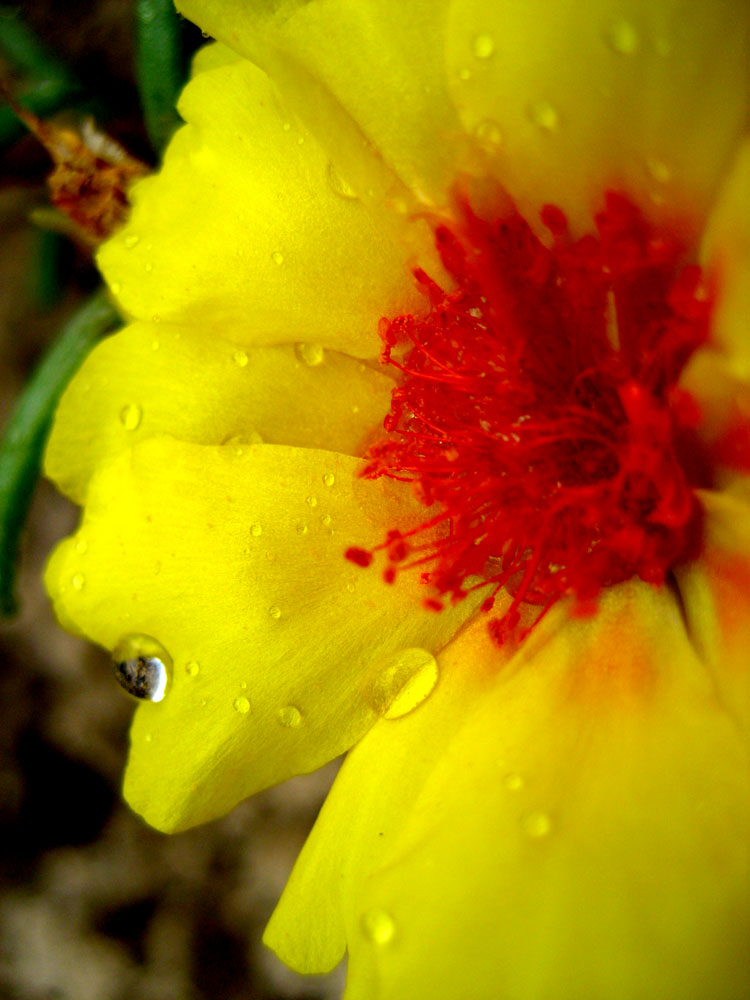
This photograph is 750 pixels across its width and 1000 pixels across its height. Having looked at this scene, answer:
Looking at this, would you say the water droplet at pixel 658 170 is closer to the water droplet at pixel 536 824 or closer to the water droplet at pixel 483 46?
the water droplet at pixel 483 46

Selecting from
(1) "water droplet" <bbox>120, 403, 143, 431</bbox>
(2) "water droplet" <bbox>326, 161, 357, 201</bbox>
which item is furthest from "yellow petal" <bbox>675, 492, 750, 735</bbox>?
(1) "water droplet" <bbox>120, 403, 143, 431</bbox>

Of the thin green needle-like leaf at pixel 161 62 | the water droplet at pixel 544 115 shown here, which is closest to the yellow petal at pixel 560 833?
the water droplet at pixel 544 115

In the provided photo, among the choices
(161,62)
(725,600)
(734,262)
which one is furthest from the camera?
(161,62)

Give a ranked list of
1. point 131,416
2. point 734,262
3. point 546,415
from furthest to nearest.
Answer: point 131,416
point 546,415
point 734,262

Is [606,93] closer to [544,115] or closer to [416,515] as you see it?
[544,115]

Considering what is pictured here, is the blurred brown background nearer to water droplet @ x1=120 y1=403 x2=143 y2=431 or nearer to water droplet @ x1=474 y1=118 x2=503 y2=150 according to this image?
water droplet @ x1=120 y1=403 x2=143 y2=431

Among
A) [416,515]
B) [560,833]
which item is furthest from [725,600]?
[416,515]
